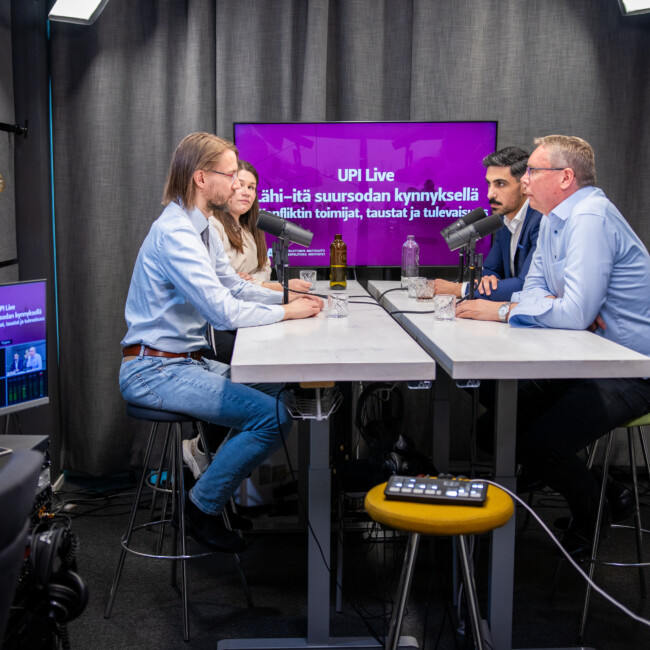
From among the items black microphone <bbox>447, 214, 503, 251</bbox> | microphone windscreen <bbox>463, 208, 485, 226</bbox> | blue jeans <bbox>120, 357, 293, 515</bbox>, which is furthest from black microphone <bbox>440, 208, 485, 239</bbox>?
blue jeans <bbox>120, 357, 293, 515</bbox>

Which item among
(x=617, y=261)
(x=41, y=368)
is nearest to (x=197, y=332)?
(x=41, y=368)

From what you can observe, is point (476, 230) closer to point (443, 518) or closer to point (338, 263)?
point (338, 263)

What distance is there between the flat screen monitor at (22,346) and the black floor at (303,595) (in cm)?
73

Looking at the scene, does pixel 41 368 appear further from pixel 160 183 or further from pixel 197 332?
pixel 160 183

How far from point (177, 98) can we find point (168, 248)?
5.62 ft

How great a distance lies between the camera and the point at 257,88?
3.90m

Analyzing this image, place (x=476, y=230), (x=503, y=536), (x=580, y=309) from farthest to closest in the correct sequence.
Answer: (x=476, y=230) → (x=580, y=309) → (x=503, y=536)

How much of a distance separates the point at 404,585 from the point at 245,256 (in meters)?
2.08

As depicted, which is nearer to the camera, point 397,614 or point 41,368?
point 397,614

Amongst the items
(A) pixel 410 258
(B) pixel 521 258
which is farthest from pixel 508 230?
(A) pixel 410 258

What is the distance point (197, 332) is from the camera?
2.64 meters

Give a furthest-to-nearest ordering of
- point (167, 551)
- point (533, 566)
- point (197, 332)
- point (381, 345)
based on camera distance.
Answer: point (167, 551), point (533, 566), point (197, 332), point (381, 345)

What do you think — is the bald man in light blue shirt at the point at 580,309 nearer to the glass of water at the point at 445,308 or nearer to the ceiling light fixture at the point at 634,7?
the glass of water at the point at 445,308

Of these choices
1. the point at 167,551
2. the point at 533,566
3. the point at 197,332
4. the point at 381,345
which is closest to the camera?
the point at 381,345
